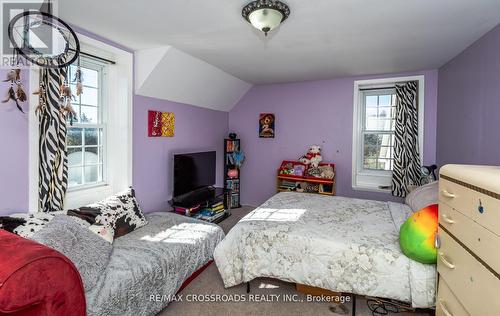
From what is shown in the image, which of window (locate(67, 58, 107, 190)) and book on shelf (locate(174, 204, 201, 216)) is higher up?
window (locate(67, 58, 107, 190))

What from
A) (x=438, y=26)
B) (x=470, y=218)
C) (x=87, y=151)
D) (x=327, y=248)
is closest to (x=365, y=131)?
(x=438, y=26)

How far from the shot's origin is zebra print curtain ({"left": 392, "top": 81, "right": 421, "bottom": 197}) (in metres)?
3.69

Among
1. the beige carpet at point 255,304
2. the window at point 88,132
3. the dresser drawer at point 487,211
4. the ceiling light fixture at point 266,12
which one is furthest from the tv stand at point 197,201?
the dresser drawer at point 487,211

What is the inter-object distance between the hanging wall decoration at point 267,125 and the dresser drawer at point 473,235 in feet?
11.2

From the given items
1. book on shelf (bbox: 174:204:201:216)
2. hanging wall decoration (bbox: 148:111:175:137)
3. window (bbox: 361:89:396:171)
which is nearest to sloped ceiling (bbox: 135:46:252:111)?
hanging wall decoration (bbox: 148:111:175:137)

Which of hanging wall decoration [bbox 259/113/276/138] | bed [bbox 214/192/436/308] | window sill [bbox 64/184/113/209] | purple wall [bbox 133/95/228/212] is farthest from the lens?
hanging wall decoration [bbox 259/113/276/138]

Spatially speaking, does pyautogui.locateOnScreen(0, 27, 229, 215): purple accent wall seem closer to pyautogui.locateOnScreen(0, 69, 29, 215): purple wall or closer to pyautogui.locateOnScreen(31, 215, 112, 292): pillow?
pyautogui.locateOnScreen(0, 69, 29, 215): purple wall

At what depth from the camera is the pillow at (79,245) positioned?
1.63 meters

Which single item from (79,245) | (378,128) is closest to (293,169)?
(378,128)

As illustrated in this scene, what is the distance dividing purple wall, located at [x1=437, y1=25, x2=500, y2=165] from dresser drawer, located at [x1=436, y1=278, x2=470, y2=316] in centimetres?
150

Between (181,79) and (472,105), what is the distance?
3265mm

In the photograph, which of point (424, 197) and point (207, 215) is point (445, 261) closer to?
point (424, 197)

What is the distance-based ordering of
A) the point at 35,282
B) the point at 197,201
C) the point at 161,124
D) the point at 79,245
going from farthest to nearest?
the point at 197,201 < the point at 161,124 < the point at 79,245 < the point at 35,282

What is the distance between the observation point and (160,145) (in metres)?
3.38
